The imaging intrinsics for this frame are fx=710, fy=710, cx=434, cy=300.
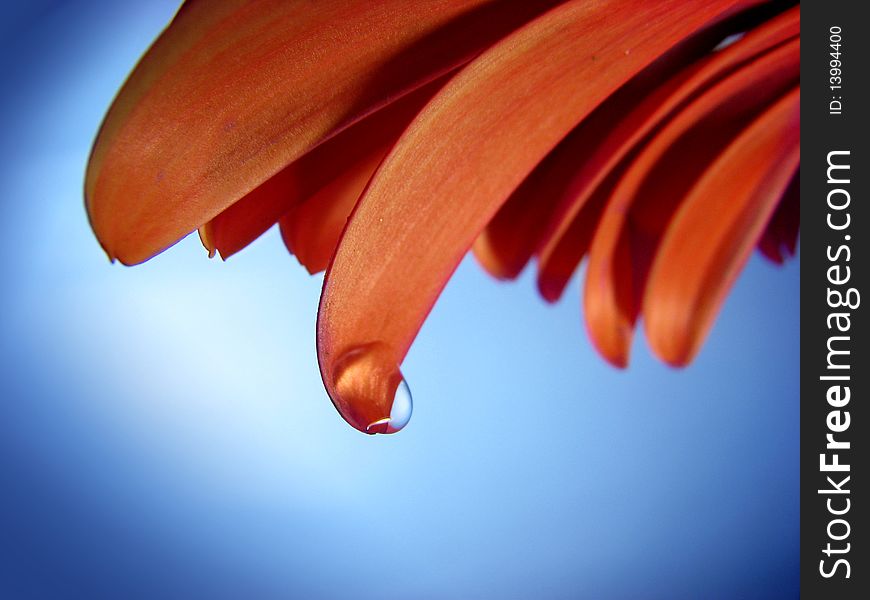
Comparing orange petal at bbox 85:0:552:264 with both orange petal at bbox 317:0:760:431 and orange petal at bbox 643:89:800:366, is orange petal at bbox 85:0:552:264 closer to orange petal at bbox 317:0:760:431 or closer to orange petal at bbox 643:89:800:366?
orange petal at bbox 317:0:760:431

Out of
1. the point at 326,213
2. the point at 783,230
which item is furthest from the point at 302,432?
the point at 783,230

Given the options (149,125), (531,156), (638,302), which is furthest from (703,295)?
(149,125)

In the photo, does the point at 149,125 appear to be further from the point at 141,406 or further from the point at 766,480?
the point at 766,480

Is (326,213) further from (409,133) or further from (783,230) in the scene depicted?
(783,230)
